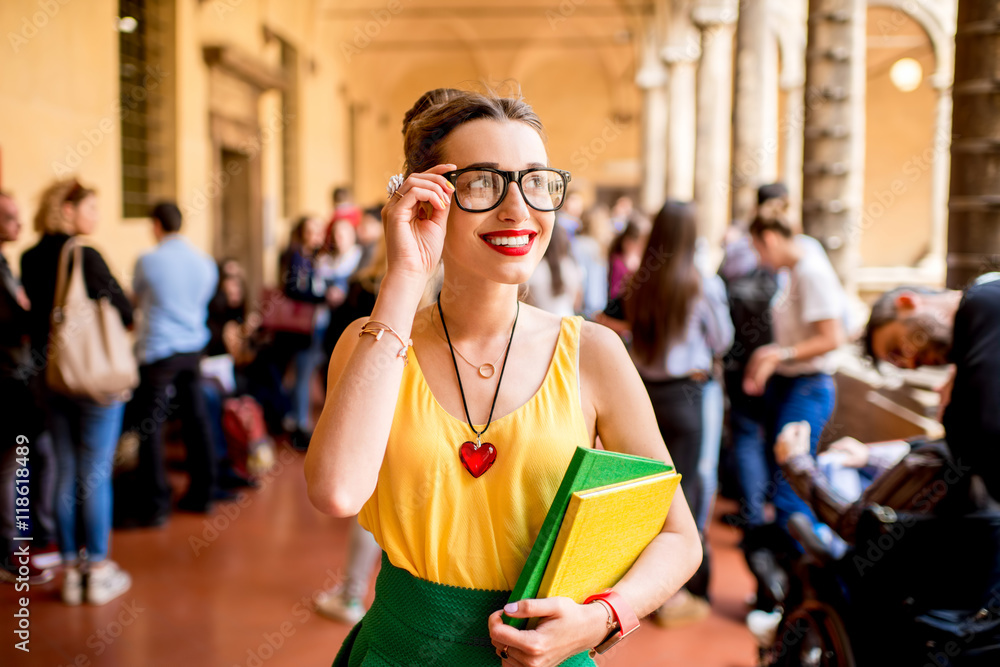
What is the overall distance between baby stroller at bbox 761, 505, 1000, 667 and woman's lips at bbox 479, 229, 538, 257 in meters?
1.54

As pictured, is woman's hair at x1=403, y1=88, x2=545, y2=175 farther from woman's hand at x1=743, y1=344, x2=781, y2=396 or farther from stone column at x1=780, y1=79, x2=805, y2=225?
stone column at x1=780, y1=79, x2=805, y2=225

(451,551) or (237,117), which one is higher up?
(237,117)

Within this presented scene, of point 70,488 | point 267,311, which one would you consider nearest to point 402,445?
point 70,488

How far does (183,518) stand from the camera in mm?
5734

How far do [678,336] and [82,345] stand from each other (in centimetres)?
289

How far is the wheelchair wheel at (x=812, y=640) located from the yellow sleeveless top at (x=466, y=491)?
151 cm

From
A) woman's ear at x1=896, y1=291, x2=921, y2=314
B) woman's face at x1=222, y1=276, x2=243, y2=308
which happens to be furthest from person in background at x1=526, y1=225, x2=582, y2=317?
woman's face at x1=222, y1=276, x2=243, y2=308

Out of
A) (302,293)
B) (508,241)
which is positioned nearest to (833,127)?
(302,293)

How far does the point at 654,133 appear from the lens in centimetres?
1792

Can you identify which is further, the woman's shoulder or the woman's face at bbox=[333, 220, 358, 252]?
the woman's face at bbox=[333, 220, 358, 252]

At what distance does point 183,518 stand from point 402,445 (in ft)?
15.7

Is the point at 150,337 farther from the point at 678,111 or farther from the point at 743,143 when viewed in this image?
the point at 678,111

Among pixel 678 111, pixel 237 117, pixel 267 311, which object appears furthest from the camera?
pixel 678 111

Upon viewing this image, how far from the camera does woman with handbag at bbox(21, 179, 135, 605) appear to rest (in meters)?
4.32
